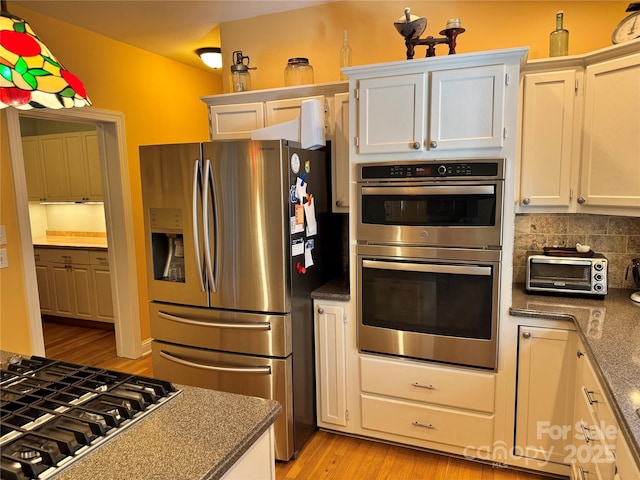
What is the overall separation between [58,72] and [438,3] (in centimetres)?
229

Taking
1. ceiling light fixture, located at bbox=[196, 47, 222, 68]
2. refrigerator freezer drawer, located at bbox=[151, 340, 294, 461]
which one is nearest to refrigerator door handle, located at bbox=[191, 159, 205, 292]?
refrigerator freezer drawer, located at bbox=[151, 340, 294, 461]

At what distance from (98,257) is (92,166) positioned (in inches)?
39.1

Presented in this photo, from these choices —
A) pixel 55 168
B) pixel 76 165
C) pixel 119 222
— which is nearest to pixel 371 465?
pixel 119 222

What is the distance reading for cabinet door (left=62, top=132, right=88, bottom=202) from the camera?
454cm

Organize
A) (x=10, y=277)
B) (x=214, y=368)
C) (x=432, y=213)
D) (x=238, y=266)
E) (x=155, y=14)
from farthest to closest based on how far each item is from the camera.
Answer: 1. (x=155, y=14)
2. (x=10, y=277)
3. (x=214, y=368)
4. (x=238, y=266)
5. (x=432, y=213)

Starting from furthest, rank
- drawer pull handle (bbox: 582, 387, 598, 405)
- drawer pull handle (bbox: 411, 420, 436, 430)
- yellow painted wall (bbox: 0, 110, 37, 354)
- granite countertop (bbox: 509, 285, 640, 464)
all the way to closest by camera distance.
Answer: yellow painted wall (bbox: 0, 110, 37, 354), drawer pull handle (bbox: 411, 420, 436, 430), drawer pull handle (bbox: 582, 387, 598, 405), granite countertop (bbox: 509, 285, 640, 464)

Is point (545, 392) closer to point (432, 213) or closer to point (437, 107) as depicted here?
point (432, 213)

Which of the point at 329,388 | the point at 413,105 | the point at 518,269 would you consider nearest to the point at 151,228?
the point at 329,388

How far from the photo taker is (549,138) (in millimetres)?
2279

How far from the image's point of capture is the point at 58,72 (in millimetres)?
1095

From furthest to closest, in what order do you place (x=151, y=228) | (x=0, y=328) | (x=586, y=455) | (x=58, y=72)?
1. (x=0, y=328)
2. (x=151, y=228)
3. (x=586, y=455)
4. (x=58, y=72)

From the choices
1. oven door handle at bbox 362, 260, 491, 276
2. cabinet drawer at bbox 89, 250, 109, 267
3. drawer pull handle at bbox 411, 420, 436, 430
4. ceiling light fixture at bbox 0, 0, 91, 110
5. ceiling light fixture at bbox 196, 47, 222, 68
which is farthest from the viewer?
cabinet drawer at bbox 89, 250, 109, 267

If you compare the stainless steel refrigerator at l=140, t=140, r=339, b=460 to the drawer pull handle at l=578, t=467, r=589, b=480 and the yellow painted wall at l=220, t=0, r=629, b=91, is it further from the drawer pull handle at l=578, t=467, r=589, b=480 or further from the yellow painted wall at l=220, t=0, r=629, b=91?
the drawer pull handle at l=578, t=467, r=589, b=480

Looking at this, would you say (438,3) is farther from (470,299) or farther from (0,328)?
(0,328)
